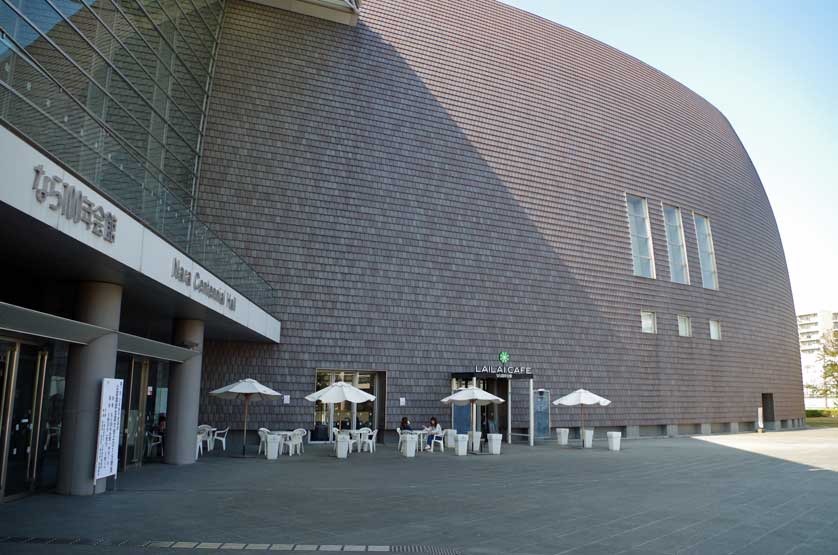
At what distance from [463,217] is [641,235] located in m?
9.65

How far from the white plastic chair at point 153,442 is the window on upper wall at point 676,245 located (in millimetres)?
23173

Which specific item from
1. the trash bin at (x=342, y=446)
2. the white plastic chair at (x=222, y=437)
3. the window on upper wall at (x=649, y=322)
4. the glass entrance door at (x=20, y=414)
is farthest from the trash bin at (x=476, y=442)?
the glass entrance door at (x=20, y=414)

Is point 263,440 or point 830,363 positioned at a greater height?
point 830,363

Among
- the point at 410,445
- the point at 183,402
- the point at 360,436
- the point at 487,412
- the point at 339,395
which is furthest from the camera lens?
the point at 487,412

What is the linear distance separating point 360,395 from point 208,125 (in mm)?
10411

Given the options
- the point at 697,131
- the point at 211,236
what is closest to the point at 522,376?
the point at 211,236

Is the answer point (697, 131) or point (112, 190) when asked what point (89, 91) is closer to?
point (112, 190)

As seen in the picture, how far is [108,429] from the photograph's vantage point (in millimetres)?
10258

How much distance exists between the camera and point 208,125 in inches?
830

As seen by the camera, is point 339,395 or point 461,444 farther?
point 461,444

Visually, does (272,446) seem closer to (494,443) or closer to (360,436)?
(360,436)

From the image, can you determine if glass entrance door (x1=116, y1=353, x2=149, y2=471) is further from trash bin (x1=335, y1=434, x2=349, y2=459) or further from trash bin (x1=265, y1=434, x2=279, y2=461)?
trash bin (x1=335, y1=434, x2=349, y2=459)

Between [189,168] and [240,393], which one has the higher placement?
[189,168]

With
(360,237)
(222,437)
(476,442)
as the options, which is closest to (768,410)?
(476,442)
